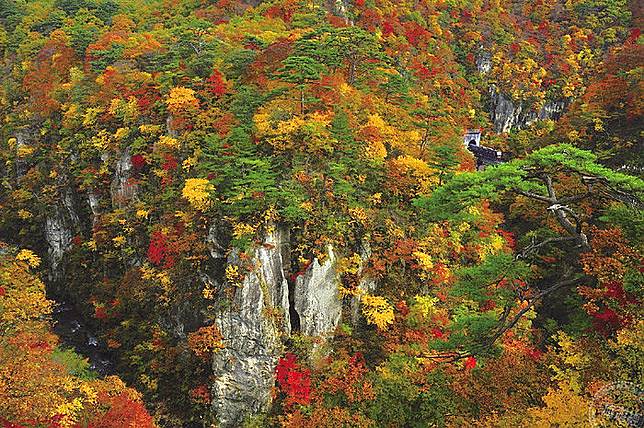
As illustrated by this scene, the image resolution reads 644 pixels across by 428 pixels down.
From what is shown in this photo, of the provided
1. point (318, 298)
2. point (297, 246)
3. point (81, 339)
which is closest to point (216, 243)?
point (297, 246)

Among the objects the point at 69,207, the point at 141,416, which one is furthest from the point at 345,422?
the point at 69,207

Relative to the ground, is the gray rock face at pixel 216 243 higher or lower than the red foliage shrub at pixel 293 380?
higher

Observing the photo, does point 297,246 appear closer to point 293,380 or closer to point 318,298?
point 318,298

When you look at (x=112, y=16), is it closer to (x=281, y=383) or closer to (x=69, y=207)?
(x=69, y=207)

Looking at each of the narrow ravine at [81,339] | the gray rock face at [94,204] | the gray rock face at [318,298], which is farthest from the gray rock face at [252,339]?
the gray rock face at [94,204]

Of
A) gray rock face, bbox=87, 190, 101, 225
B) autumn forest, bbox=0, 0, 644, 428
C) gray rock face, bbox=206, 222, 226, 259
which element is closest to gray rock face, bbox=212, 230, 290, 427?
autumn forest, bbox=0, 0, 644, 428

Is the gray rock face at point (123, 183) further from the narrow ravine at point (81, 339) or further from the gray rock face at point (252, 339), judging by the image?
the gray rock face at point (252, 339)
